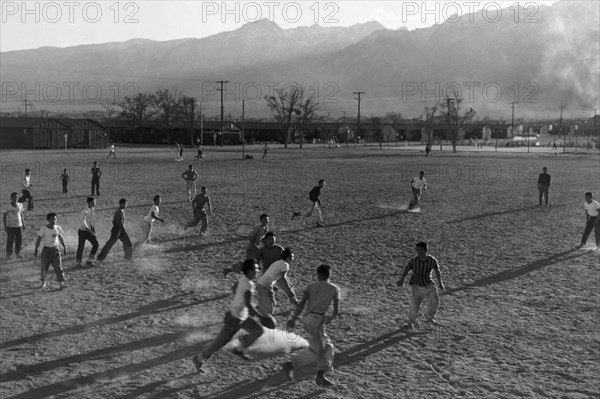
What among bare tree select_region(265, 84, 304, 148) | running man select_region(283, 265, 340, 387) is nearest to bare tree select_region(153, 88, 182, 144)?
bare tree select_region(265, 84, 304, 148)

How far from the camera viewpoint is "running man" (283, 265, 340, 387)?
315 inches

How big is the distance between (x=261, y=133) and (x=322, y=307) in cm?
10166

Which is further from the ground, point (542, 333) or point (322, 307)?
point (322, 307)

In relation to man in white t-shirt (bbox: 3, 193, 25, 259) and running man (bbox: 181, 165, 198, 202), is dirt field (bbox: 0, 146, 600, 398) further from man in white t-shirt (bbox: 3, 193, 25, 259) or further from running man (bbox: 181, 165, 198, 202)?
running man (bbox: 181, 165, 198, 202)

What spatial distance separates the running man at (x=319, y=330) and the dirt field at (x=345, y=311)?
0.22m

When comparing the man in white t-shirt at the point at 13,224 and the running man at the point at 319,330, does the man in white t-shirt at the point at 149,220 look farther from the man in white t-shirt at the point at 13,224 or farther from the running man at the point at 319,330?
the running man at the point at 319,330

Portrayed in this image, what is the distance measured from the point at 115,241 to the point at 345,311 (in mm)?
6286

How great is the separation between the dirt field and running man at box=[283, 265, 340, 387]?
0.22 metres

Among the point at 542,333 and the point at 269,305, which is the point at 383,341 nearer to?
the point at 269,305

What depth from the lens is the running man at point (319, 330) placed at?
26.2 ft

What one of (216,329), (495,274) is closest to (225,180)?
(495,274)

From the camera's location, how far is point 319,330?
8062 millimetres

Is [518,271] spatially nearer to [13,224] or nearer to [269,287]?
[269,287]

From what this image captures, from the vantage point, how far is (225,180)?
35.8 metres
